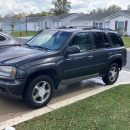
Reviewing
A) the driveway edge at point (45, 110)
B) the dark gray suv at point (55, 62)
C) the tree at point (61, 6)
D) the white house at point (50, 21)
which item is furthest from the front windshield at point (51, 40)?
Result: the tree at point (61, 6)

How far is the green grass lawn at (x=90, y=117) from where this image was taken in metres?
4.92

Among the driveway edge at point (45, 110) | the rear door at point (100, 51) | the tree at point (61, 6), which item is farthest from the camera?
the tree at point (61, 6)

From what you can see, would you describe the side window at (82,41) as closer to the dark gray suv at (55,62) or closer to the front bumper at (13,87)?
the dark gray suv at (55,62)

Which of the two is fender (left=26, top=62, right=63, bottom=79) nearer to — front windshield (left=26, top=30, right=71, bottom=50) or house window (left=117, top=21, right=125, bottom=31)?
front windshield (left=26, top=30, right=71, bottom=50)

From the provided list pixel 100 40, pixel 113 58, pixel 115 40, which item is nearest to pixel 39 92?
pixel 100 40

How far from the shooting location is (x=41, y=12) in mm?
93688

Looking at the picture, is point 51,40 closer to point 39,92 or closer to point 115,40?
point 39,92

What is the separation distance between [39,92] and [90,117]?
125 cm

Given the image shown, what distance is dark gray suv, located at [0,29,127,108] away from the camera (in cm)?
543

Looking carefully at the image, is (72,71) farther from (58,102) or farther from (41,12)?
(41,12)

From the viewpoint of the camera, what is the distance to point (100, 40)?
24.7 feet

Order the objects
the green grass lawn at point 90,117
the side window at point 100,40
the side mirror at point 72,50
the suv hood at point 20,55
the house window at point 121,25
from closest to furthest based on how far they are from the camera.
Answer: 1. the green grass lawn at point 90,117
2. the suv hood at point 20,55
3. the side mirror at point 72,50
4. the side window at point 100,40
5. the house window at point 121,25

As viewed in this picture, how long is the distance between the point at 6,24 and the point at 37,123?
200 ft

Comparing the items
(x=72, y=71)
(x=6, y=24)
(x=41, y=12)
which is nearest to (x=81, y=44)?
(x=72, y=71)
